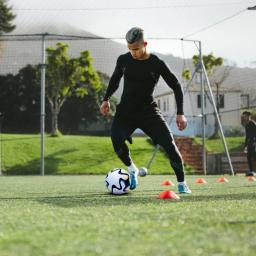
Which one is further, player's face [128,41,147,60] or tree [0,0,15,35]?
tree [0,0,15,35]

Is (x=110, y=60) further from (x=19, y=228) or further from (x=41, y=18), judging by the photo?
(x=19, y=228)

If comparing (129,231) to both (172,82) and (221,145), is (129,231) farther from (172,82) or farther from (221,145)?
(221,145)

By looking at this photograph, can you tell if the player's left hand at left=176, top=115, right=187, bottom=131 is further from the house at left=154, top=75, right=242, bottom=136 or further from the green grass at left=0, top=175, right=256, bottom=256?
the house at left=154, top=75, right=242, bottom=136

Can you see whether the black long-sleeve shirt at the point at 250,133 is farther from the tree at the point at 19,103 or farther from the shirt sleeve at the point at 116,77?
the tree at the point at 19,103

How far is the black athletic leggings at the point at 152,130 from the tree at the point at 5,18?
34.5m

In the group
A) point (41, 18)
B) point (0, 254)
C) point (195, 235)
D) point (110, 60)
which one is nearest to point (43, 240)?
point (0, 254)

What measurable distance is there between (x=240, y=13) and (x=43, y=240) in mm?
15328

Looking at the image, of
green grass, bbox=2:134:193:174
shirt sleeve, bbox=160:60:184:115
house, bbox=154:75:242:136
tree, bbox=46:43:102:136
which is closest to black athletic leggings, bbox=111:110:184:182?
shirt sleeve, bbox=160:60:184:115

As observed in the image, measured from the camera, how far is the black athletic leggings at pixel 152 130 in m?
6.32

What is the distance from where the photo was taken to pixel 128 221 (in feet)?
11.1

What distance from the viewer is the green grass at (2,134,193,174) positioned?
2069 centimetres

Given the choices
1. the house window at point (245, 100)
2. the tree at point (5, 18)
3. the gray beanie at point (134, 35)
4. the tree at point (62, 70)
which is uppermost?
the tree at point (5, 18)

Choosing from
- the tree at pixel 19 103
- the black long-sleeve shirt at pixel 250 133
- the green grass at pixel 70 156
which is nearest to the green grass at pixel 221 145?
the green grass at pixel 70 156

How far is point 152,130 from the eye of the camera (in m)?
6.36
